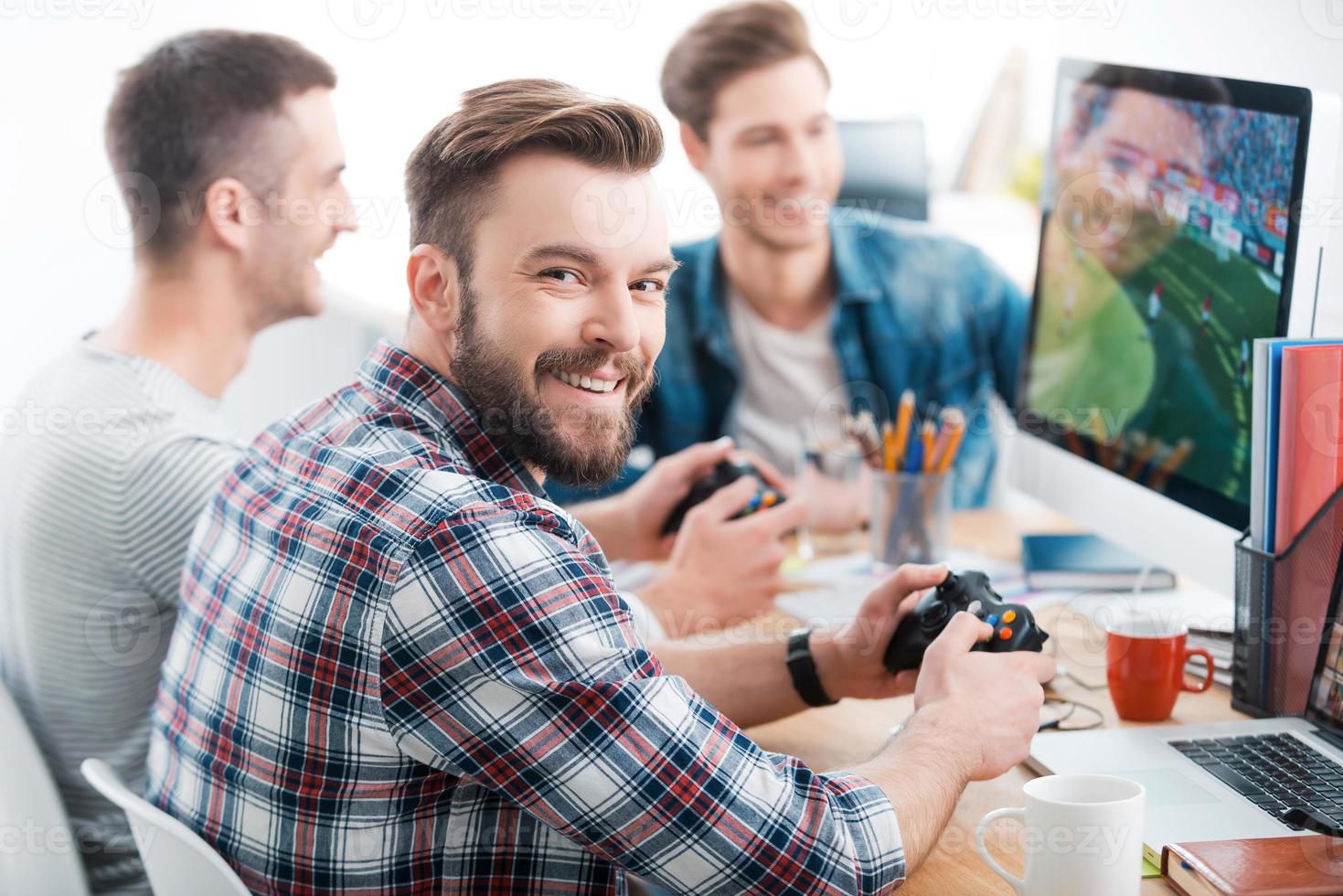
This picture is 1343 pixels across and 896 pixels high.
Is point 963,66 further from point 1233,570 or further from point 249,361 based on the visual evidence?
point 1233,570

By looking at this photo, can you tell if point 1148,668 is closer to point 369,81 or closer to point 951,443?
point 951,443

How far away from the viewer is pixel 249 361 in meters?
2.23

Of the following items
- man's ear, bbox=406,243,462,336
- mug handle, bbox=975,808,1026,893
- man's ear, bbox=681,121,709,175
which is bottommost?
mug handle, bbox=975,808,1026,893

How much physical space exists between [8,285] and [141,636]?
1.14 metres

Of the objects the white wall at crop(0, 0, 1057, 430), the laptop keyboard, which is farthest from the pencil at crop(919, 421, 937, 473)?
the white wall at crop(0, 0, 1057, 430)

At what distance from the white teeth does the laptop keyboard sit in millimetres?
527

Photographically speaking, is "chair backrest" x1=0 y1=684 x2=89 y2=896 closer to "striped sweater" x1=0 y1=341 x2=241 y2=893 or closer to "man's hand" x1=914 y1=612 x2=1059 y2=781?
"striped sweater" x1=0 y1=341 x2=241 y2=893

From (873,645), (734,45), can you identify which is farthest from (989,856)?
(734,45)

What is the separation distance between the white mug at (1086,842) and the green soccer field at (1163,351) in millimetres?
464

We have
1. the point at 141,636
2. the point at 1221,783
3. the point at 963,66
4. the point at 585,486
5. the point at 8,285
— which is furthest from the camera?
the point at 963,66

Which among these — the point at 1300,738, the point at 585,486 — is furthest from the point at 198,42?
the point at 1300,738

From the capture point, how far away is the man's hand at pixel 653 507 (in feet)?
4.90

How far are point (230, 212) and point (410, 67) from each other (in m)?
1.02

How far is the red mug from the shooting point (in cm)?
99
